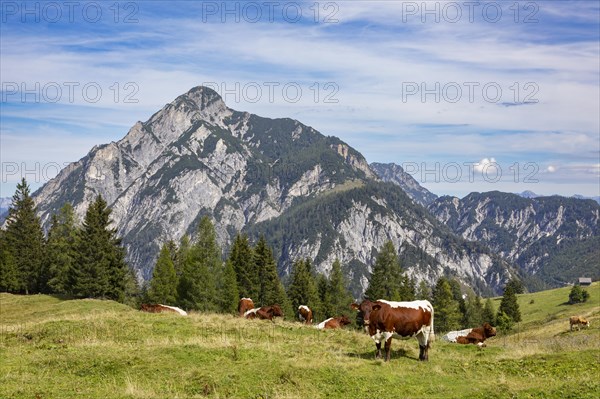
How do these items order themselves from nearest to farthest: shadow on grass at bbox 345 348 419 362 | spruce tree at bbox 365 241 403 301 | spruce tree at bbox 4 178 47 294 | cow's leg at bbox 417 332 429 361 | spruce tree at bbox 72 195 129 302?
shadow on grass at bbox 345 348 419 362
cow's leg at bbox 417 332 429 361
spruce tree at bbox 72 195 129 302
spruce tree at bbox 4 178 47 294
spruce tree at bbox 365 241 403 301

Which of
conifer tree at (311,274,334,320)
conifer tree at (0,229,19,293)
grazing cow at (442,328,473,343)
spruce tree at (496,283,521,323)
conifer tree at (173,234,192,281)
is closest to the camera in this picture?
grazing cow at (442,328,473,343)

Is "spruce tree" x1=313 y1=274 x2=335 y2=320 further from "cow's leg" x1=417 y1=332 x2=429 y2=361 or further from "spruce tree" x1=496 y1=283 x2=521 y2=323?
"cow's leg" x1=417 y1=332 x2=429 y2=361

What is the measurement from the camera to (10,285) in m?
66.7

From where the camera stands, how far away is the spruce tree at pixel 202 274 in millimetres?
61281

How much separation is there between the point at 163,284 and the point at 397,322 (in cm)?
5139

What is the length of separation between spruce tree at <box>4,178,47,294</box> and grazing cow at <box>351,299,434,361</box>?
209 feet

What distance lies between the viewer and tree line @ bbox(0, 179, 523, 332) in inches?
2400

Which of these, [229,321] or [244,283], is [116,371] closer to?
[229,321]

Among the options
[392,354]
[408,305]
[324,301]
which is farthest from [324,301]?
[408,305]

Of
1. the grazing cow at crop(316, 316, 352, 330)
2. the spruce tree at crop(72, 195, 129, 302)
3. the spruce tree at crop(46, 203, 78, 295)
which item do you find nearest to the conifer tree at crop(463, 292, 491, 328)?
the spruce tree at crop(72, 195, 129, 302)

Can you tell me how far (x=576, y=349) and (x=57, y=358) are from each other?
23458 millimetres

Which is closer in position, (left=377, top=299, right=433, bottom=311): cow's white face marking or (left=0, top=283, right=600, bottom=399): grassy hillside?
(left=0, top=283, right=600, bottom=399): grassy hillside

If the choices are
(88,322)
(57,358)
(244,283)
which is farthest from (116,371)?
(244,283)

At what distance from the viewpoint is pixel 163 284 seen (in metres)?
66.4
